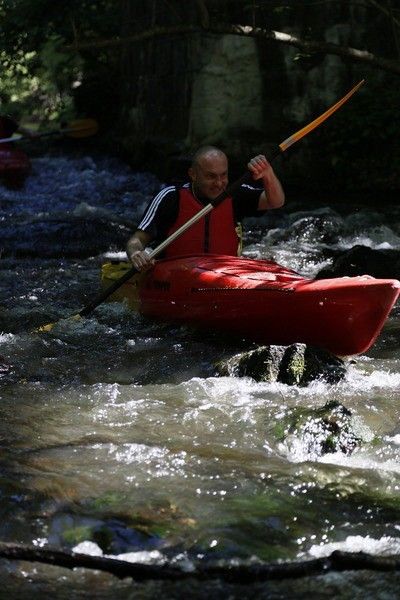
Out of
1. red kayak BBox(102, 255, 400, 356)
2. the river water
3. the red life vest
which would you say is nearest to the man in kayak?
the red life vest

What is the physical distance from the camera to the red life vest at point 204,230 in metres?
Answer: 5.33

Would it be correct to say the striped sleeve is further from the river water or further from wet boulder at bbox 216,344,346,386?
wet boulder at bbox 216,344,346,386

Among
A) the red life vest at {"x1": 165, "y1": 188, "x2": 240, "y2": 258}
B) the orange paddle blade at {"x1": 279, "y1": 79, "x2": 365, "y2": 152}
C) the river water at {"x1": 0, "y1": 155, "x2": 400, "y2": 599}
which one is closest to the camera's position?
the river water at {"x1": 0, "y1": 155, "x2": 400, "y2": 599}

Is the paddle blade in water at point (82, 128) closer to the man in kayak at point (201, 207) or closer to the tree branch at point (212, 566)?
the man in kayak at point (201, 207)

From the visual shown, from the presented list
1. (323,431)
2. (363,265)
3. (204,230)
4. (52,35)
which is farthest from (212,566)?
(52,35)

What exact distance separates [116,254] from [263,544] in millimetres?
5163

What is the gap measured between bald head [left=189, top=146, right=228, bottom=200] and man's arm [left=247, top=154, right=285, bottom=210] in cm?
17

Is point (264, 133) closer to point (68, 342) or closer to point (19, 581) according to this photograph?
point (68, 342)

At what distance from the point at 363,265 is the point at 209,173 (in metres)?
1.64

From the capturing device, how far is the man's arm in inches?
203

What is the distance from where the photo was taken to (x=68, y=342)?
513 cm

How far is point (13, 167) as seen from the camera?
36.6ft

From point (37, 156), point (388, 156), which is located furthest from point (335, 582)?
point (37, 156)

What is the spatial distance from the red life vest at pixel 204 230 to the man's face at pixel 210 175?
64 millimetres
